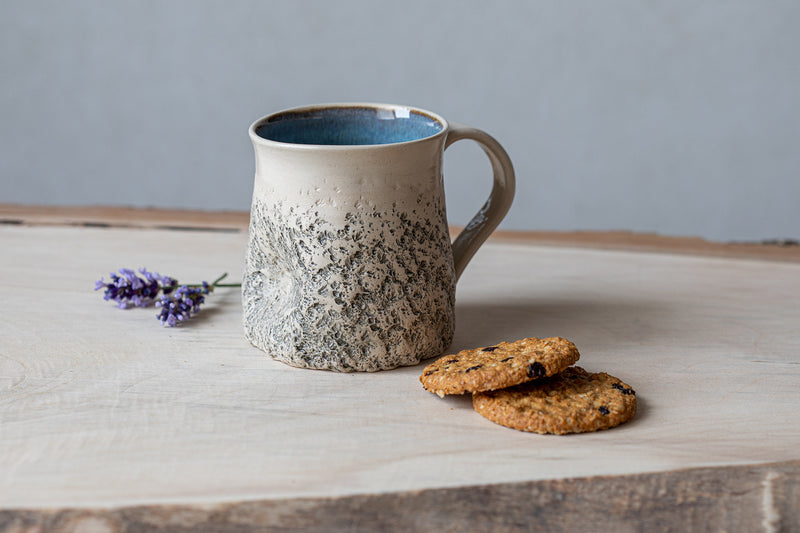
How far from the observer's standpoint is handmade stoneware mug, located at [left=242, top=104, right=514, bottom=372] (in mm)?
870

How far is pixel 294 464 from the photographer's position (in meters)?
0.74

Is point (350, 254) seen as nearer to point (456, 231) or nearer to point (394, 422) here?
point (394, 422)

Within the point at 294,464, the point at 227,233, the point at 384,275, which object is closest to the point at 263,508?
the point at 294,464

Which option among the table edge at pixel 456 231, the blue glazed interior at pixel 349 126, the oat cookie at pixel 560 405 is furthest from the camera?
the table edge at pixel 456 231

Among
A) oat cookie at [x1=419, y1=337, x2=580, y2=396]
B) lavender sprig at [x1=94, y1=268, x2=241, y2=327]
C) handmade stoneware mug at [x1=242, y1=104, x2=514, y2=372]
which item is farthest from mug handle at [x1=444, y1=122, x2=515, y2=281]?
lavender sprig at [x1=94, y1=268, x2=241, y2=327]

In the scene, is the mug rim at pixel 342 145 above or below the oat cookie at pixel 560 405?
above

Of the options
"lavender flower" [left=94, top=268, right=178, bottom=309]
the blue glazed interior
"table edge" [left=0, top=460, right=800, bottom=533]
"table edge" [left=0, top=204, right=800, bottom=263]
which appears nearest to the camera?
"table edge" [left=0, top=460, right=800, bottom=533]

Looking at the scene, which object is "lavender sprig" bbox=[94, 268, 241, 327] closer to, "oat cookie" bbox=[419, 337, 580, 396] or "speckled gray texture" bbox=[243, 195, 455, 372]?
"speckled gray texture" bbox=[243, 195, 455, 372]

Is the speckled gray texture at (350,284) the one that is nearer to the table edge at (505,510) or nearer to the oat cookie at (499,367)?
the oat cookie at (499,367)

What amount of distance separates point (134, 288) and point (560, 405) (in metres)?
0.58

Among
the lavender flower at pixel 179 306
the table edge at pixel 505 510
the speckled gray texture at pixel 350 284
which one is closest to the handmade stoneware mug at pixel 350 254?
the speckled gray texture at pixel 350 284

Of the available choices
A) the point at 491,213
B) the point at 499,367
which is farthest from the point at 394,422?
the point at 491,213

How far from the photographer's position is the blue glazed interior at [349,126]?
100 cm

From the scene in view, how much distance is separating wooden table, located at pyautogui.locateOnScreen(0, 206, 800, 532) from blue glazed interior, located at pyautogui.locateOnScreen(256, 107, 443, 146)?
0.25m
